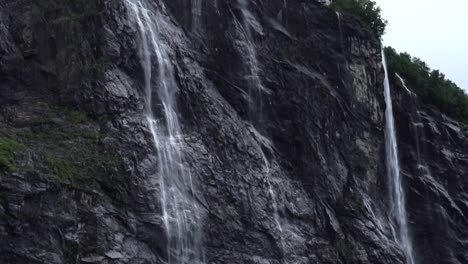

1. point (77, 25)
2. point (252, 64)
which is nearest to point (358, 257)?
point (252, 64)

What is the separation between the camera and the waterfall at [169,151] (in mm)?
33188

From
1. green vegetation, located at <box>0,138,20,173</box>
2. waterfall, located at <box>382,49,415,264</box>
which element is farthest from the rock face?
waterfall, located at <box>382,49,415,264</box>

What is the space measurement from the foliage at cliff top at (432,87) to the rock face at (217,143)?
18.7 ft

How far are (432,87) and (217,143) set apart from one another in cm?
2332

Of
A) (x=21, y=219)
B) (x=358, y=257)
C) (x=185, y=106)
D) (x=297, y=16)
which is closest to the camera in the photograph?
(x=21, y=219)

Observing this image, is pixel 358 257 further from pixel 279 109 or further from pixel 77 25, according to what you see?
pixel 77 25

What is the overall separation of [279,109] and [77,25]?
11921 mm

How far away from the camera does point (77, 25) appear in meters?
35.2

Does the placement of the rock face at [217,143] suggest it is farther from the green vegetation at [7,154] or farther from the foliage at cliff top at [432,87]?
the foliage at cliff top at [432,87]

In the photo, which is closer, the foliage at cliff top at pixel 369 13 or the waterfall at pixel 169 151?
the waterfall at pixel 169 151

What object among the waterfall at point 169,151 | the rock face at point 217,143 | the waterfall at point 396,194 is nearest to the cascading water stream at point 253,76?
the rock face at point 217,143

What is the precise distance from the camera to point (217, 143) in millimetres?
37188

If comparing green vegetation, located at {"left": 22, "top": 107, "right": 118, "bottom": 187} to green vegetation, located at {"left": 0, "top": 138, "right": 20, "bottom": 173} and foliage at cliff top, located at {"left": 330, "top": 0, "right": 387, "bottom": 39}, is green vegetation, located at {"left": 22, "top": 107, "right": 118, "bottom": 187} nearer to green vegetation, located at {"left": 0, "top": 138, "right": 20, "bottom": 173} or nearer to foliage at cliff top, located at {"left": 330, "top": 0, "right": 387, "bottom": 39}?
green vegetation, located at {"left": 0, "top": 138, "right": 20, "bottom": 173}

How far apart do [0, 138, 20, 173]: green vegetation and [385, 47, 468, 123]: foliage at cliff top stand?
2963 centimetres
